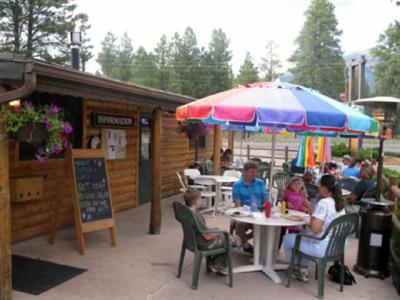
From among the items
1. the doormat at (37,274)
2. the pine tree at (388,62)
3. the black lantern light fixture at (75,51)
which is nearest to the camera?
the doormat at (37,274)

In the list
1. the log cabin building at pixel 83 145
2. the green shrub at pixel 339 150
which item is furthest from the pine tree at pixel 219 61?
the log cabin building at pixel 83 145

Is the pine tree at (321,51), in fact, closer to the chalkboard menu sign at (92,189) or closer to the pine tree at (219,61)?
the pine tree at (219,61)

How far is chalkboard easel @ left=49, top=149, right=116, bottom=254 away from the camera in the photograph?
16.6ft

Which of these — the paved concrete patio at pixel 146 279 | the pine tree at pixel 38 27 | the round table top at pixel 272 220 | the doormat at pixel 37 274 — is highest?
the pine tree at pixel 38 27

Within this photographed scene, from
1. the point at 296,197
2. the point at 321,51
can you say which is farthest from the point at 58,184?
the point at 321,51

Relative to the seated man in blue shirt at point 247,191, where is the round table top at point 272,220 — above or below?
below

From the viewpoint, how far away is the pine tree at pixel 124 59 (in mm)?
50125

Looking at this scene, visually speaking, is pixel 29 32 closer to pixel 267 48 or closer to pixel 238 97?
pixel 238 97

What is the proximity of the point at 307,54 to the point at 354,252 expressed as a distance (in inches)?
1657

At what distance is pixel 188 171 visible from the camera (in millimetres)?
8500

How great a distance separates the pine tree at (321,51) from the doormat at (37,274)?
140 feet

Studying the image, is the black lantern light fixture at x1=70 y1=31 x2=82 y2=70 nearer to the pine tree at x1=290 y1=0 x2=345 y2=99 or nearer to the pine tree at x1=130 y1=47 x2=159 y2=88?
the pine tree at x1=130 y1=47 x2=159 y2=88

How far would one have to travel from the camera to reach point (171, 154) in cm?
966

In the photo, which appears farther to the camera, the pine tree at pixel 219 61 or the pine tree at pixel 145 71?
the pine tree at pixel 145 71
